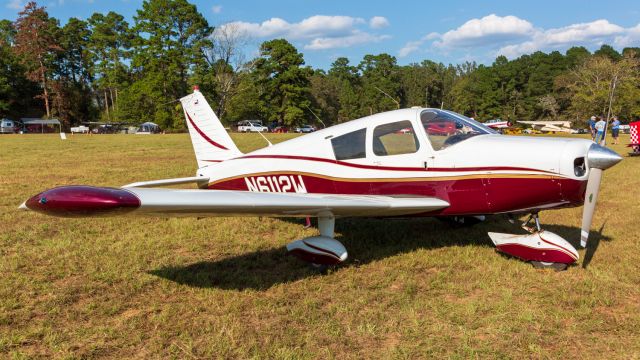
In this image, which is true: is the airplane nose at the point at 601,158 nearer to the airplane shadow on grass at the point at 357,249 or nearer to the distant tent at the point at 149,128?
the airplane shadow on grass at the point at 357,249

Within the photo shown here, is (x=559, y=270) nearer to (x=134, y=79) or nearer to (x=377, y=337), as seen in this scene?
(x=377, y=337)

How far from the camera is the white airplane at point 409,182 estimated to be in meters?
4.44

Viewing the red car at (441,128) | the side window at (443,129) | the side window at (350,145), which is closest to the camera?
the side window at (443,129)

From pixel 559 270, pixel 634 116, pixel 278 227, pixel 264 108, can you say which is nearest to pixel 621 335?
pixel 559 270

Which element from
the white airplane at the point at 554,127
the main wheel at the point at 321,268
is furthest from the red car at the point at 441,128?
the white airplane at the point at 554,127

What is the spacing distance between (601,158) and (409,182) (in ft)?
6.83

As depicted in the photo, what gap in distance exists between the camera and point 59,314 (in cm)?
426

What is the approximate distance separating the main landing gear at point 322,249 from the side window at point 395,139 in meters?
1.21

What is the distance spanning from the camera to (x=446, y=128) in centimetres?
570

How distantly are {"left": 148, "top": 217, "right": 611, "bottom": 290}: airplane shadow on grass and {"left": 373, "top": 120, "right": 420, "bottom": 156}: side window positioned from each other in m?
1.41

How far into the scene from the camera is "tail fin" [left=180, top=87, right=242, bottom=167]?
27.2 ft

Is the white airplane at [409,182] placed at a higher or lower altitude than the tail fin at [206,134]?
lower

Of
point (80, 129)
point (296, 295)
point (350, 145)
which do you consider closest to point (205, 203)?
point (296, 295)

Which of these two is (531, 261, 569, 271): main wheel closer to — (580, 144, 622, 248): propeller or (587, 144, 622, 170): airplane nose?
(580, 144, 622, 248): propeller
